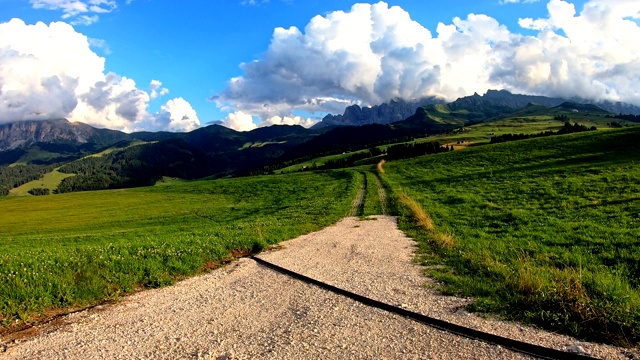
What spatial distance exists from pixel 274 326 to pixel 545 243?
16.2 m

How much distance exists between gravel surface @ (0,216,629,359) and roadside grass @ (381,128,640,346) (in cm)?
109

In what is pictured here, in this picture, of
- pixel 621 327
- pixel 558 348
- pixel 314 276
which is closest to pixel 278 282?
pixel 314 276

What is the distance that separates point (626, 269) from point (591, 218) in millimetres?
12742

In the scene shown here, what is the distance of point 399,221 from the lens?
2834 cm

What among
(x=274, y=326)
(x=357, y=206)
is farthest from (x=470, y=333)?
(x=357, y=206)

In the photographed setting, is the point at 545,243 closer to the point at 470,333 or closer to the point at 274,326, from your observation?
the point at 470,333

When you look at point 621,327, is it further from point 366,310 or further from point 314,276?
point 314,276

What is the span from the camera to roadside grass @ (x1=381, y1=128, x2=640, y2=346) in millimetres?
9070

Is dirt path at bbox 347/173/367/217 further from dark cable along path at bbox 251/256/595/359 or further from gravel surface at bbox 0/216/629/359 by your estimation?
dark cable along path at bbox 251/256/595/359

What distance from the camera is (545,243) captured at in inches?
743

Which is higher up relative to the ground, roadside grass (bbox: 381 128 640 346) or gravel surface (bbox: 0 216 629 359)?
gravel surface (bbox: 0 216 629 359)

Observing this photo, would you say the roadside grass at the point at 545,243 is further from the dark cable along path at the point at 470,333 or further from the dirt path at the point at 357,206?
the dirt path at the point at 357,206

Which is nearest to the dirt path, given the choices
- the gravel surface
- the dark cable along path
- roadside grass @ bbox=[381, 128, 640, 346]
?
roadside grass @ bbox=[381, 128, 640, 346]

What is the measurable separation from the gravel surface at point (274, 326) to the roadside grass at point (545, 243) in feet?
3.58
